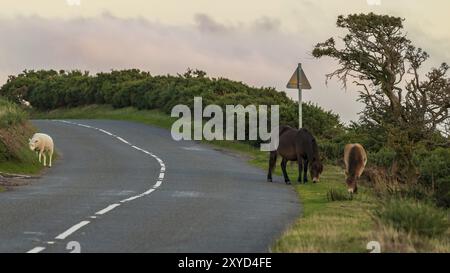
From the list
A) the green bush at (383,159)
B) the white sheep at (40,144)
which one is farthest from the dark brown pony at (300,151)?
the white sheep at (40,144)

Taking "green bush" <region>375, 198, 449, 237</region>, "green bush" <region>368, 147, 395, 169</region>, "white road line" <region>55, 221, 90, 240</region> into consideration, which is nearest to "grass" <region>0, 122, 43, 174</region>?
"white road line" <region>55, 221, 90, 240</region>

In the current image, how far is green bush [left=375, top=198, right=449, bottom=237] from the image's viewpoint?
1227 centimetres

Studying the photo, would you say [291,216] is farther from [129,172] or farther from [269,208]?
[129,172]

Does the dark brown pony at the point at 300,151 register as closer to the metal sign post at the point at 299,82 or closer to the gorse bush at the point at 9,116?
the metal sign post at the point at 299,82

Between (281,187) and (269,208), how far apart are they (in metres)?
5.57

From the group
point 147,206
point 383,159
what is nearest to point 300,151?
point 147,206

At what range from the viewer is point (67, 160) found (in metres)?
31.4

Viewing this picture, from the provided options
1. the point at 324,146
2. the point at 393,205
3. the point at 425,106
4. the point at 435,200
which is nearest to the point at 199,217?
the point at 393,205

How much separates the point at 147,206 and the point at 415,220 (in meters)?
6.50

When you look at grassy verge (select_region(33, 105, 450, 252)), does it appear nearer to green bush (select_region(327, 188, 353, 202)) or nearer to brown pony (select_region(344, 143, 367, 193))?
green bush (select_region(327, 188, 353, 202))

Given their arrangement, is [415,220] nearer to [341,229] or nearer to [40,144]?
[341,229]

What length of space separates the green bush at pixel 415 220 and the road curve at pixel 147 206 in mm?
2001
